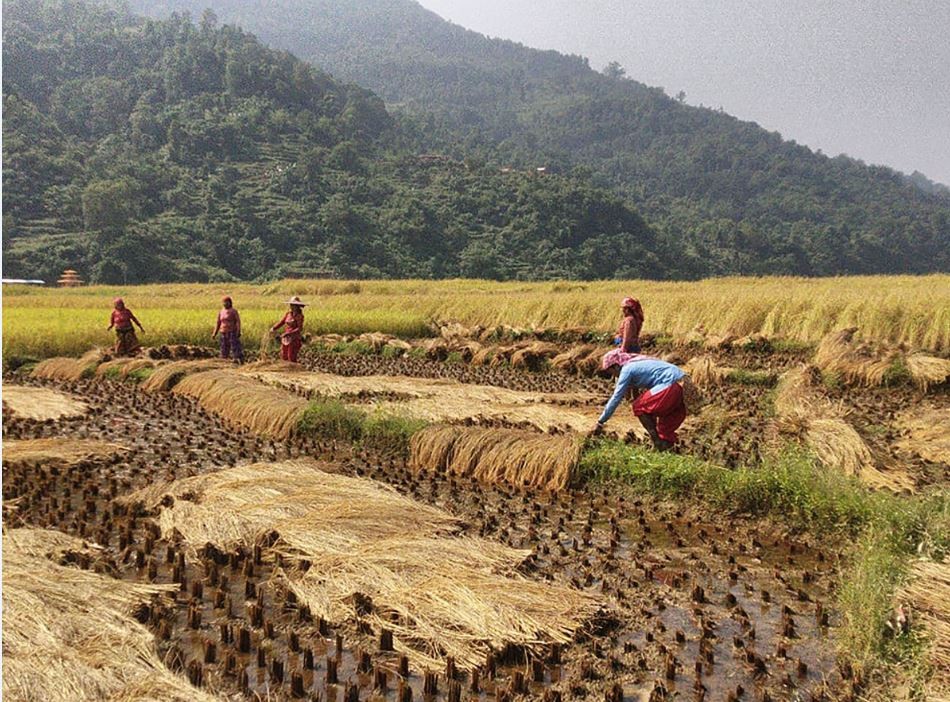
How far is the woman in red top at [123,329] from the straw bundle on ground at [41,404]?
295 cm

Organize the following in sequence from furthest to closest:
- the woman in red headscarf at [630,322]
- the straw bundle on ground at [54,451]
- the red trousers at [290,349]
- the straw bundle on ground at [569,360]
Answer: the straw bundle on ground at [569,360] → the red trousers at [290,349] → the woman in red headscarf at [630,322] → the straw bundle on ground at [54,451]

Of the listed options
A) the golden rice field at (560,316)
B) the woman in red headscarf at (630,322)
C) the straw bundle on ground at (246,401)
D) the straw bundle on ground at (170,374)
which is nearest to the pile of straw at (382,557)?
the straw bundle on ground at (246,401)

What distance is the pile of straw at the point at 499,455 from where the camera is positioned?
22.4 ft

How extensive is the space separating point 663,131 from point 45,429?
427ft

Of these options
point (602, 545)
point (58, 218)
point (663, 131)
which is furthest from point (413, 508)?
point (663, 131)

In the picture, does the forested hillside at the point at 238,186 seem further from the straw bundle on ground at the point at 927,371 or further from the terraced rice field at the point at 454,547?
the straw bundle on ground at the point at 927,371

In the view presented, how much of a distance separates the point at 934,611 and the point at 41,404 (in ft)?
30.9

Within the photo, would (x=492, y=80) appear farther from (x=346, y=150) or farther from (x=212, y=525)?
(x=212, y=525)

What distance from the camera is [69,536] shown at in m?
5.10

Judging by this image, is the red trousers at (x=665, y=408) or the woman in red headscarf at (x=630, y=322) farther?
the woman in red headscarf at (x=630, y=322)

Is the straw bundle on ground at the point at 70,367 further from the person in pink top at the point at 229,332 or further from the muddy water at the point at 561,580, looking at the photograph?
the muddy water at the point at 561,580

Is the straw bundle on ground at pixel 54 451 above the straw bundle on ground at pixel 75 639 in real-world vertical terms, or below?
below

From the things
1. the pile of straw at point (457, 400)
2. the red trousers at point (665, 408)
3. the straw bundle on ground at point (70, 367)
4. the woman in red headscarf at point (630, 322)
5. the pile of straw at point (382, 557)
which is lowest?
the straw bundle on ground at point (70, 367)

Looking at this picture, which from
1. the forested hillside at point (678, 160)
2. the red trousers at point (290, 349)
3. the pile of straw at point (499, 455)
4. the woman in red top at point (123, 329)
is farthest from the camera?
the forested hillside at point (678, 160)
